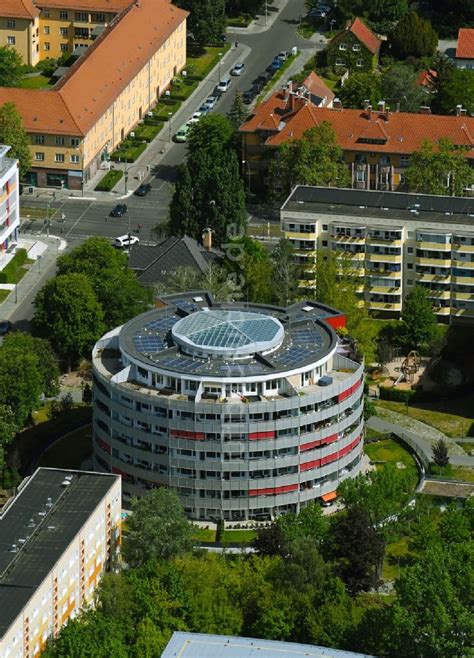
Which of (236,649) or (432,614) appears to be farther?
(432,614)

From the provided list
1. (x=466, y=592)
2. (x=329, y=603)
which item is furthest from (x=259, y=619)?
(x=466, y=592)

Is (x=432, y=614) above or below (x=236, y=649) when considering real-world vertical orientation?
above

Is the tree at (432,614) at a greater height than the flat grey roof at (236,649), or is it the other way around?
the tree at (432,614)

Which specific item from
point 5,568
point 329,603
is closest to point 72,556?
point 5,568

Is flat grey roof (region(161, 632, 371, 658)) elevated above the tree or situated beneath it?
situated beneath

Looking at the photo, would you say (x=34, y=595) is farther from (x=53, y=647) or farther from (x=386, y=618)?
(x=386, y=618)

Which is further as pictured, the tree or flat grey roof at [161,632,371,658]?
the tree

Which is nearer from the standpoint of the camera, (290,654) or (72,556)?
(290,654)
